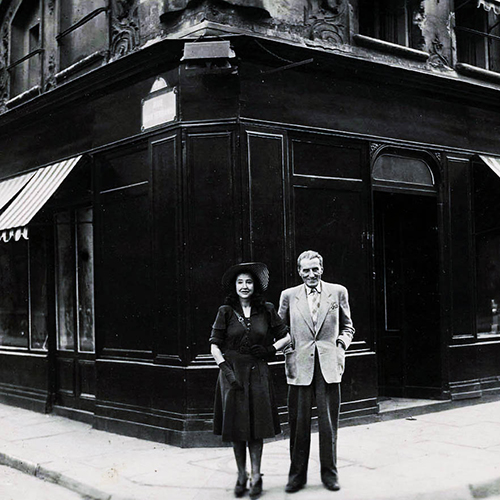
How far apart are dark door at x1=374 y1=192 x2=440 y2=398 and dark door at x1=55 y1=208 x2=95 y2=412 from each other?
4.34m

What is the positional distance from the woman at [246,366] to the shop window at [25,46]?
24.3 ft

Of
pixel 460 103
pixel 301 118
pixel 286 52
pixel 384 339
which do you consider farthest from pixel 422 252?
pixel 286 52

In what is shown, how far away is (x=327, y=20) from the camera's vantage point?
977 cm

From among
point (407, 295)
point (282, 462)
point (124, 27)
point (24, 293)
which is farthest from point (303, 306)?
point (24, 293)

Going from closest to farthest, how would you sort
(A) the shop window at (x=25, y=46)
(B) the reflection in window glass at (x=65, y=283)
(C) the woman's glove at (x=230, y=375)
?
(C) the woman's glove at (x=230, y=375)
(B) the reflection in window glass at (x=65, y=283)
(A) the shop window at (x=25, y=46)

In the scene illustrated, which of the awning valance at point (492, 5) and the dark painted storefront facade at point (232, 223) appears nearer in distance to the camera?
the dark painted storefront facade at point (232, 223)

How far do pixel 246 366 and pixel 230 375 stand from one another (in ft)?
0.57

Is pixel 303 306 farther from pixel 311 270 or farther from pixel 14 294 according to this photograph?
pixel 14 294

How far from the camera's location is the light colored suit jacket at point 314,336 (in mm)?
6520

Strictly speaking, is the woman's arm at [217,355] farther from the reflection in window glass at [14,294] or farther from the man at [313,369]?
the reflection in window glass at [14,294]

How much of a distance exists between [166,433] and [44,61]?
637cm

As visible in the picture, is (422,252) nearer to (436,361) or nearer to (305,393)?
(436,361)

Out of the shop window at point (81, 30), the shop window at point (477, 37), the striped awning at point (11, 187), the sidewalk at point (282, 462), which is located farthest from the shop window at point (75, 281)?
the shop window at point (477, 37)

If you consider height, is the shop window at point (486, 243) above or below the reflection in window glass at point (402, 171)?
below
